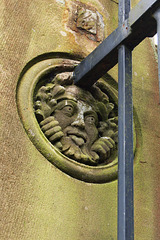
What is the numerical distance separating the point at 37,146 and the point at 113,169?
495 millimetres

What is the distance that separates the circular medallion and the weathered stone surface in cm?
6

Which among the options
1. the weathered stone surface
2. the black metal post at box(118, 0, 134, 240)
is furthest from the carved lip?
the black metal post at box(118, 0, 134, 240)

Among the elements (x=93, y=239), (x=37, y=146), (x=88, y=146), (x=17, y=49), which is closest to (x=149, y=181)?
(x=88, y=146)

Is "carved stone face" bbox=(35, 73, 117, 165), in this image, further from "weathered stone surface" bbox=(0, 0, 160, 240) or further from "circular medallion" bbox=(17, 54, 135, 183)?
"weathered stone surface" bbox=(0, 0, 160, 240)

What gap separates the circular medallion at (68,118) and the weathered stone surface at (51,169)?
0.06m

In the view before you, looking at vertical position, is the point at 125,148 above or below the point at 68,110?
above

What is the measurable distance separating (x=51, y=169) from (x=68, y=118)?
384 mm

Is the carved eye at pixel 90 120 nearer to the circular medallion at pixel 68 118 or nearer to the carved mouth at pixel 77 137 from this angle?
the circular medallion at pixel 68 118

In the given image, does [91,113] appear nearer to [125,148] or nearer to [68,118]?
[68,118]

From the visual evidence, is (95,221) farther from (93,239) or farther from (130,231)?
(130,231)

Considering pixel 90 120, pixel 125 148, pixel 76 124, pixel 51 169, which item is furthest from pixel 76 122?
pixel 125 148

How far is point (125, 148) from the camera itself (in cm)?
172

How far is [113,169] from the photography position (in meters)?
2.12

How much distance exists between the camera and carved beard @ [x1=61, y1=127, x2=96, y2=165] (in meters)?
2.04
